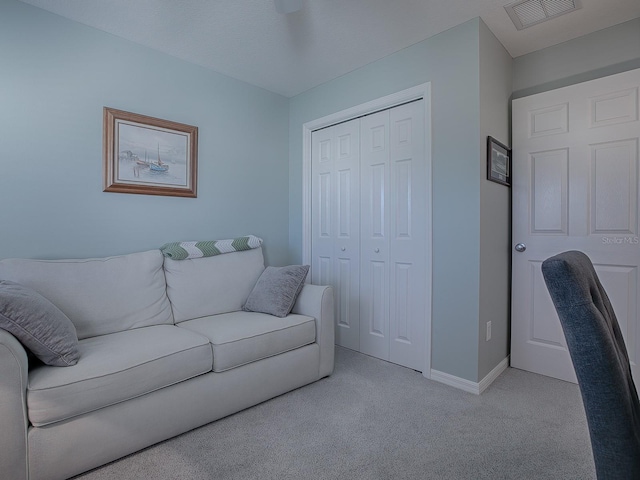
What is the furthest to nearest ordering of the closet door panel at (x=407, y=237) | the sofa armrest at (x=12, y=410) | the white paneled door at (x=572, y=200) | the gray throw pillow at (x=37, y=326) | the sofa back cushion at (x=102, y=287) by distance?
1. the closet door panel at (x=407, y=237)
2. the white paneled door at (x=572, y=200)
3. the sofa back cushion at (x=102, y=287)
4. the gray throw pillow at (x=37, y=326)
5. the sofa armrest at (x=12, y=410)

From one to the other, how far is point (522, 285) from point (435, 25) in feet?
6.32

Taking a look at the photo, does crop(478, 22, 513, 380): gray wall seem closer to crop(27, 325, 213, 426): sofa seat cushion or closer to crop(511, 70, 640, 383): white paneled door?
crop(511, 70, 640, 383): white paneled door

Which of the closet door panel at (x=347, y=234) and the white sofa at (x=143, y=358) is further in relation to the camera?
the closet door panel at (x=347, y=234)

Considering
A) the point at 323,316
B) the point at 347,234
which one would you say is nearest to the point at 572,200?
the point at 347,234

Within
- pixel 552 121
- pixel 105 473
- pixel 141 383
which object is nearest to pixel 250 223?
pixel 141 383

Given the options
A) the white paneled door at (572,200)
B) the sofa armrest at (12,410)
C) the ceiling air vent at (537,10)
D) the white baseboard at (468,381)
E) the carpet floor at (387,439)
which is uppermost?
the ceiling air vent at (537,10)

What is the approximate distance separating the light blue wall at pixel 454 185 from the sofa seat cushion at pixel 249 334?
925mm

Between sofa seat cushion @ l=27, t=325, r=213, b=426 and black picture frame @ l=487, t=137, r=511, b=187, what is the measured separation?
6.82 ft

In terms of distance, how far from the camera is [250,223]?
10.5 feet

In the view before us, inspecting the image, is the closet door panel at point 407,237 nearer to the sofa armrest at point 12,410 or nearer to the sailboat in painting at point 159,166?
the sailboat in painting at point 159,166

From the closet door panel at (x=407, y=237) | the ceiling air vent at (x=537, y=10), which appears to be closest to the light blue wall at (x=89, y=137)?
the closet door panel at (x=407, y=237)

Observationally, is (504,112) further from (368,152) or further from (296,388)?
(296,388)

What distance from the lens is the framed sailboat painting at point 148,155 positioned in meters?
2.39

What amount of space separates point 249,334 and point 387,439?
2.99 feet
